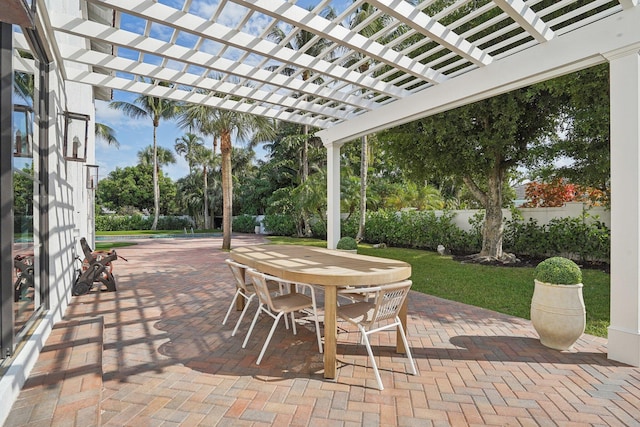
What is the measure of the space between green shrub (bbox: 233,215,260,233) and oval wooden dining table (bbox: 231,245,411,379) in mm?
21784

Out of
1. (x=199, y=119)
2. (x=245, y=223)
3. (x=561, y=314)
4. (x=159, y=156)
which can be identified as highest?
(x=159, y=156)

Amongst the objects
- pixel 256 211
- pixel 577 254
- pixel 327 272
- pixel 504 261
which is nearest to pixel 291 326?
pixel 327 272

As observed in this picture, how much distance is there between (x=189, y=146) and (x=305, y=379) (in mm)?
33299

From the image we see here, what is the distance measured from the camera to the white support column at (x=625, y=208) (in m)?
3.25

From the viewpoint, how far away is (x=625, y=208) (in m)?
3.33

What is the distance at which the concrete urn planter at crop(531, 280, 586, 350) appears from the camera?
11.7 ft

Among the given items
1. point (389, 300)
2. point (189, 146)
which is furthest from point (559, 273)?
point (189, 146)

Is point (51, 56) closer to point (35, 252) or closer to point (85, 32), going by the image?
point (85, 32)

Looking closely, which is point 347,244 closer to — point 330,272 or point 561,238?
point 330,272

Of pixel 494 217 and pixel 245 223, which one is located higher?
pixel 494 217

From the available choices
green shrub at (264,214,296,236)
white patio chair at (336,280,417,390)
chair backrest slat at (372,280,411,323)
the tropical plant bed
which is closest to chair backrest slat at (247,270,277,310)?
white patio chair at (336,280,417,390)

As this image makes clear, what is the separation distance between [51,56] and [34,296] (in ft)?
8.37

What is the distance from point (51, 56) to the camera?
12.5 ft

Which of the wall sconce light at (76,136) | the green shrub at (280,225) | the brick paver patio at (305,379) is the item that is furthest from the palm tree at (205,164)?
the brick paver patio at (305,379)
